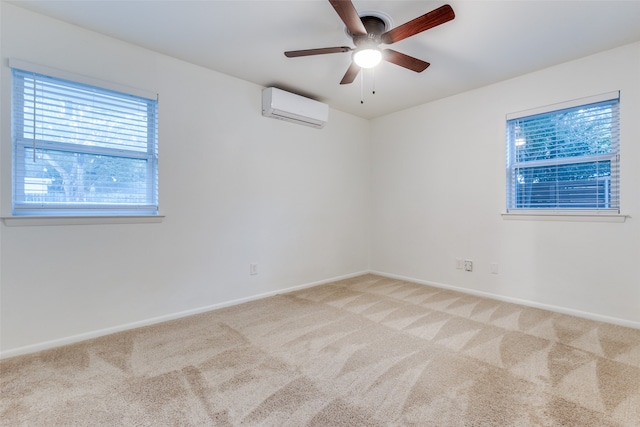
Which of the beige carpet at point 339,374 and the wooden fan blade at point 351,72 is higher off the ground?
the wooden fan blade at point 351,72

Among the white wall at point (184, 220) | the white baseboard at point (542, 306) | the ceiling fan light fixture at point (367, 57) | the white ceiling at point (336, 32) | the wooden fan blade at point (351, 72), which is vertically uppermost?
the white ceiling at point (336, 32)

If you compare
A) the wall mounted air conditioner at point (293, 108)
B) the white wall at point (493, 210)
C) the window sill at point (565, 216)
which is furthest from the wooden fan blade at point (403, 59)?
the window sill at point (565, 216)

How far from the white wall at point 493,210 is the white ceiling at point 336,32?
0.31 m

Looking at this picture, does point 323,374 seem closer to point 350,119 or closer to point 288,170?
point 288,170

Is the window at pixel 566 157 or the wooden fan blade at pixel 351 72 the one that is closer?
the wooden fan blade at pixel 351 72

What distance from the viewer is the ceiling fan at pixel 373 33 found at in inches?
67.6

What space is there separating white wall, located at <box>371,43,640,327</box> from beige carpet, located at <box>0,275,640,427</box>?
41 cm

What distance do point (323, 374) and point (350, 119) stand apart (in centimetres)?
351

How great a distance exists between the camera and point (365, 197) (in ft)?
15.2

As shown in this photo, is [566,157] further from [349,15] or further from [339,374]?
[339,374]

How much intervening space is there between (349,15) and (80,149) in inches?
87.2

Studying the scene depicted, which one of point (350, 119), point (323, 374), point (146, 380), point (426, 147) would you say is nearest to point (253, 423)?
point (323, 374)

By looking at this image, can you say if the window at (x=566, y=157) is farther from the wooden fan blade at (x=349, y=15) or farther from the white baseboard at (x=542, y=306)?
the wooden fan blade at (x=349, y=15)

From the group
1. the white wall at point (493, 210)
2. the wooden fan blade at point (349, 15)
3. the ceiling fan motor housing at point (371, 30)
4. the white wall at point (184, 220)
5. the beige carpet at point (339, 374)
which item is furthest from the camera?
the white wall at point (493, 210)
